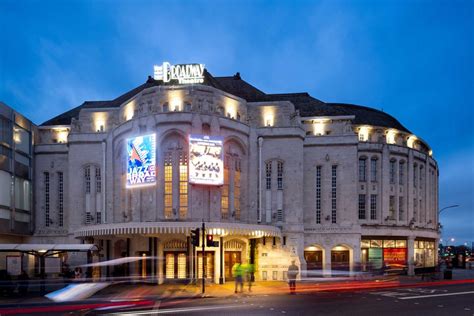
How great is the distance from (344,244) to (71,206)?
2740 centimetres

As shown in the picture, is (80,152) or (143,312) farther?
(80,152)

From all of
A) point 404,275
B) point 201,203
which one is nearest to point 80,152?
point 201,203

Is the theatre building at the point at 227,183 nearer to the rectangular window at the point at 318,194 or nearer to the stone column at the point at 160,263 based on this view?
the stone column at the point at 160,263

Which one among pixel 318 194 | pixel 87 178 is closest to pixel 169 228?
pixel 87 178

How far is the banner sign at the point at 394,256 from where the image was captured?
52.5 metres

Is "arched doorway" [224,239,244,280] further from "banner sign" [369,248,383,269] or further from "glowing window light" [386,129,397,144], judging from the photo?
"glowing window light" [386,129,397,144]

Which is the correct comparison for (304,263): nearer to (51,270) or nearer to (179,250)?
(179,250)

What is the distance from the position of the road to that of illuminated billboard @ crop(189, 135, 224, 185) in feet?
41.6

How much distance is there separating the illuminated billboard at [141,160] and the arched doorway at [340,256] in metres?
19.9

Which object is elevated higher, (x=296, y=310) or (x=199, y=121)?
(x=199, y=121)

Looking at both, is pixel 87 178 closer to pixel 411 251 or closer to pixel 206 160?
pixel 206 160

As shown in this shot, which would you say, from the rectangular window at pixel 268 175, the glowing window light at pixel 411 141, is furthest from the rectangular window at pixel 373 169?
the rectangular window at pixel 268 175

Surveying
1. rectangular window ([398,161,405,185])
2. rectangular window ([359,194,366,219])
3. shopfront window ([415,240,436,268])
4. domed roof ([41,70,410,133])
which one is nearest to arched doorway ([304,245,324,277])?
rectangular window ([359,194,366,219])

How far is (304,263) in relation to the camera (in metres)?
44.9
